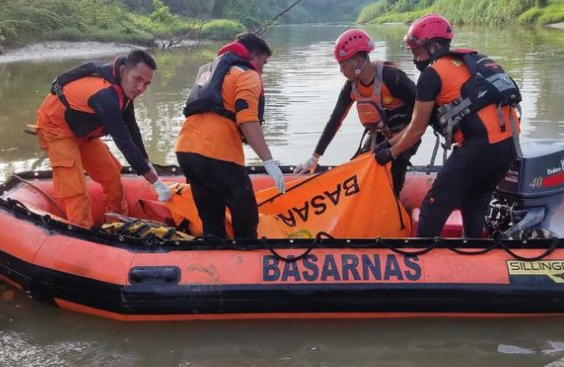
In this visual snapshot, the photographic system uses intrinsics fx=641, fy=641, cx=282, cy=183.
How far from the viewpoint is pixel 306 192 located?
409 centimetres

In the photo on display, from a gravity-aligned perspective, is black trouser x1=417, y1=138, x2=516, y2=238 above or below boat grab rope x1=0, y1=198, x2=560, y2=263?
above

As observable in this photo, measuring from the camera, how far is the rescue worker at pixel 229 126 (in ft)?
10.6

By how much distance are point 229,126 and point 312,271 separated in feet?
2.90

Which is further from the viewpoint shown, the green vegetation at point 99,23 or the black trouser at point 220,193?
the green vegetation at point 99,23

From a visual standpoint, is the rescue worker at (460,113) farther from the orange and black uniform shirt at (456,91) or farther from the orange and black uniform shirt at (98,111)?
the orange and black uniform shirt at (98,111)

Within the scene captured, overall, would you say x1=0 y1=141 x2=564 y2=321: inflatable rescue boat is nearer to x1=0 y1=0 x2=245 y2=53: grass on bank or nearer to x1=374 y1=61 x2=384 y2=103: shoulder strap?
x1=374 y1=61 x2=384 y2=103: shoulder strap

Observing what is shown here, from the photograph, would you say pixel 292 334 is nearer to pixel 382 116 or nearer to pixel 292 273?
pixel 292 273

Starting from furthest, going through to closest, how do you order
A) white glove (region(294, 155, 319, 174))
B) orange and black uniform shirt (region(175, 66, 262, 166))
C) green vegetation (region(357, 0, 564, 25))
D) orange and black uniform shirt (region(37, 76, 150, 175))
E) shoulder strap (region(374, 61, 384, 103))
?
1. green vegetation (region(357, 0, 564, 25))
2. white glove (region(294, 155, 319, 174))
3. shoulder strap (region(374, 61, 384, 103))
4. orange and black uniform shirt (region(37, 76, 150, 175))
5. orange and black uniform shirt (region(175, 66, 262, 166))

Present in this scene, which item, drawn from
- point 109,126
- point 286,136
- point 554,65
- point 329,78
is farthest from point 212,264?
point 554,65

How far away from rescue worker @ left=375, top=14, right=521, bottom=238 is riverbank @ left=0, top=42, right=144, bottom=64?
18.2 metres

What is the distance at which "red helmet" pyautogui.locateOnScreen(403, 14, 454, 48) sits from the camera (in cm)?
342

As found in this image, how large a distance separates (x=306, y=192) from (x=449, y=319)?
1.18 metres

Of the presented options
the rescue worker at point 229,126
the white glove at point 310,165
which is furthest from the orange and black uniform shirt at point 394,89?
→ the rescue worker at point 229,126

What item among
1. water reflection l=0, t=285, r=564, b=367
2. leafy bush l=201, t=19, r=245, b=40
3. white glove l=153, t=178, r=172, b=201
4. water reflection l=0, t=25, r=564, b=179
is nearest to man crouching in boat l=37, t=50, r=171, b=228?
white glove l=153, t=178, r=172, b=201
